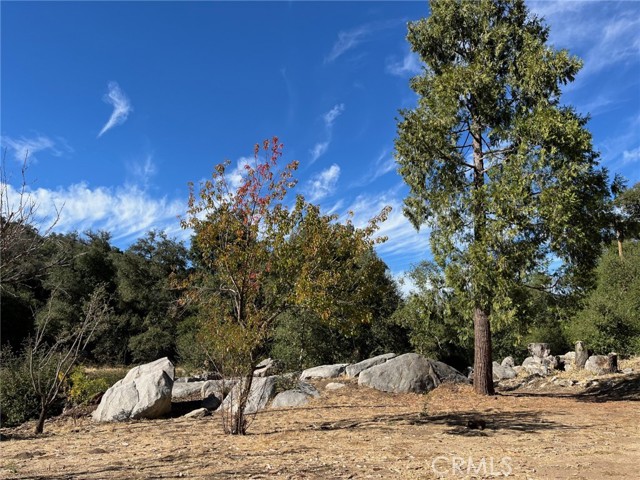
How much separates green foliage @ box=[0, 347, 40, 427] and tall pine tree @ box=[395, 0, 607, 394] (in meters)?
10.7

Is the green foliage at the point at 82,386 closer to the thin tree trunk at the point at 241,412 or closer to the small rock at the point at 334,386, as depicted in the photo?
the thin tree trunk at the point at 241,412

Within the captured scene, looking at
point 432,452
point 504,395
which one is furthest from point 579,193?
point 432,452

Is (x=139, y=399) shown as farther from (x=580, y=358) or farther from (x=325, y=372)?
(x=580, y=358)

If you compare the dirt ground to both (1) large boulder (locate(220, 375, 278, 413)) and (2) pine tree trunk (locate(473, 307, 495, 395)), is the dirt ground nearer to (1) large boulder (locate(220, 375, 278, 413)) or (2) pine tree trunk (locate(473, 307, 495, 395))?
(2) pine tree trunk (locate(473, 307, 495, 395))

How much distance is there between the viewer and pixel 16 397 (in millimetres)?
11648

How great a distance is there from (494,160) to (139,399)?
10.2m

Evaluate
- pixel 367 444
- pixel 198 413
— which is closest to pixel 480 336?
pixel 367 444

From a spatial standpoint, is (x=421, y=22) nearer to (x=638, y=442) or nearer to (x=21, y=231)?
(x=638, y=442)

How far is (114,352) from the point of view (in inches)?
1289

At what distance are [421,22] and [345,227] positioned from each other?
761 cm

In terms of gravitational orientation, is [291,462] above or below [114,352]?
below

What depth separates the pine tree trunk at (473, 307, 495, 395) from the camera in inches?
456

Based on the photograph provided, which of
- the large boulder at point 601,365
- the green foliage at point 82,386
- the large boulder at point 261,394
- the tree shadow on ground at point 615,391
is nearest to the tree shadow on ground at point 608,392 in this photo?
the tree shadow on ground at point 615,391

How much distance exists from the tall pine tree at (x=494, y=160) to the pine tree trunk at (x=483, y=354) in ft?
0.08
